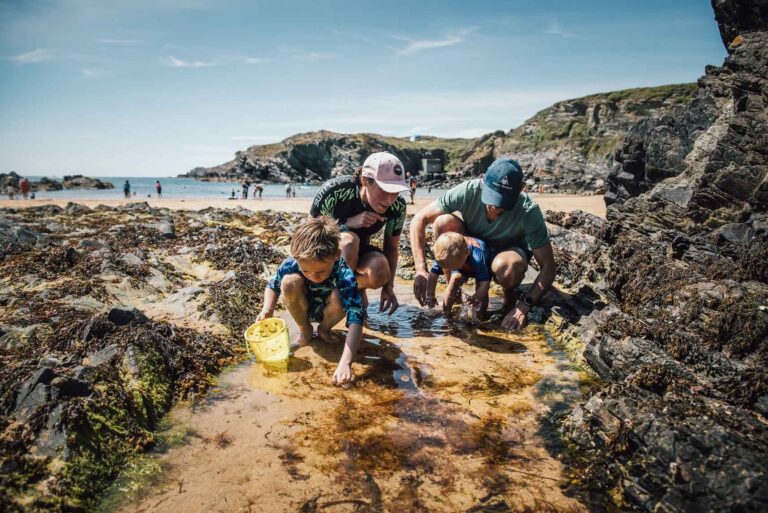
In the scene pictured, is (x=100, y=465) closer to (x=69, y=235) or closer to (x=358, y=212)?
(x=358, y=212)

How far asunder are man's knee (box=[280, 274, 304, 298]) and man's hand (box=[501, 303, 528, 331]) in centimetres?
208

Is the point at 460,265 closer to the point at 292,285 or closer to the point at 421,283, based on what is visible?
the point at 421,283

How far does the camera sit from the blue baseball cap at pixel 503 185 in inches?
153

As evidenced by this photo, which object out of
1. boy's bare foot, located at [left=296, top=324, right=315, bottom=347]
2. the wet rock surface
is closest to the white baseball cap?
boy's bare foot, located at [left=296, top=324, right=315, bottom=347]

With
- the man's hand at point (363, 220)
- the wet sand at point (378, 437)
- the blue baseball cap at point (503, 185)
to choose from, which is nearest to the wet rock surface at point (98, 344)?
the wet sand at point (378, 437)

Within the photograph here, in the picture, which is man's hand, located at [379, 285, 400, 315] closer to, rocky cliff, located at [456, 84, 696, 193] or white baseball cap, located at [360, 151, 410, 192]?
white baseball cap, located at [360, 151, 410, 192]

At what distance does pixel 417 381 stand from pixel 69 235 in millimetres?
7804

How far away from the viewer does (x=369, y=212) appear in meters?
4.07

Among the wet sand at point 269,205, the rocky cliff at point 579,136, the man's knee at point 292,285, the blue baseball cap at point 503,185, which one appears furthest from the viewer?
the rocky cliff at point 579,136

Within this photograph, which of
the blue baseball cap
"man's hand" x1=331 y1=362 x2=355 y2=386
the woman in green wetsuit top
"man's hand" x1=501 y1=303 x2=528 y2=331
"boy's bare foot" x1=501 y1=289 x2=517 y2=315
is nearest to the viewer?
"man's hand" x1=331 y1=362 x2=355 y2=386

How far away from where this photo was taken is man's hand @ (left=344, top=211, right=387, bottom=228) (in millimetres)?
4012

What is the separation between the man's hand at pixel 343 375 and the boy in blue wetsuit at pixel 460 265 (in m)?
1.54

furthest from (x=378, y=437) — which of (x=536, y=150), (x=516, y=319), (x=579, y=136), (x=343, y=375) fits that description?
(x=536, y=150)

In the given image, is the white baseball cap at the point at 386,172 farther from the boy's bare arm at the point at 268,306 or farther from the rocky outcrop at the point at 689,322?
the rocky outcrop at the point at 689,322
